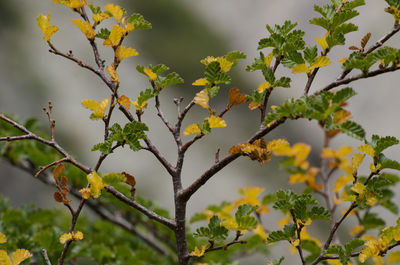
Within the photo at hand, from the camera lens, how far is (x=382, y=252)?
1.94 feet

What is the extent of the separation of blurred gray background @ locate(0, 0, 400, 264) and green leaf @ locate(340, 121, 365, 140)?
2.54 m

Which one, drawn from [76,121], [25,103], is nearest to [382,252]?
[76,121]

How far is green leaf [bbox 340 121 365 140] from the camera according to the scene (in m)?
0.48

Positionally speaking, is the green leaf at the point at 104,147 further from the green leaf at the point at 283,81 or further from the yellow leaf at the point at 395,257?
the yellow leaf at the point at 395,257

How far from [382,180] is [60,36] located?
4.21 m

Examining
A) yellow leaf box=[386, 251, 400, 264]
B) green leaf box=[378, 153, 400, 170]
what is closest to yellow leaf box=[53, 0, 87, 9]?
green leaf box=[378, 153, 400, 170]

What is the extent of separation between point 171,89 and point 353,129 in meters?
3.69

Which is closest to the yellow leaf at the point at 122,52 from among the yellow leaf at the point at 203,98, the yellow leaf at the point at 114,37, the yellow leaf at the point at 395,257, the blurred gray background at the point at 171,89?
the yellow leaf at the point at 114,37

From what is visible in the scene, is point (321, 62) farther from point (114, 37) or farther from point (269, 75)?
point (114, 37)

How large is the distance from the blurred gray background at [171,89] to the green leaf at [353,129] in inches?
99.9

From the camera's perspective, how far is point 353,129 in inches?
19.0

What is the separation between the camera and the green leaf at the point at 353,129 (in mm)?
478

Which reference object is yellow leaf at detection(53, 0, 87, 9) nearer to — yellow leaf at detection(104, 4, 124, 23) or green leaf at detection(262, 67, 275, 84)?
yellow leaf at detection(104, 4, 124, 23)

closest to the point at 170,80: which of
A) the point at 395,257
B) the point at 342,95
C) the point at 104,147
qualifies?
the point at 104,147
